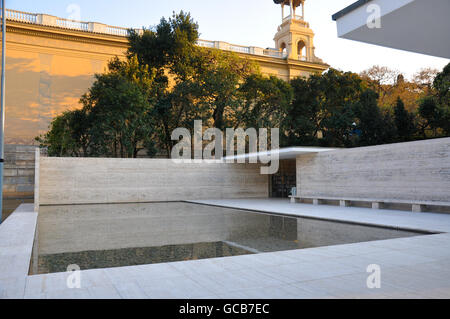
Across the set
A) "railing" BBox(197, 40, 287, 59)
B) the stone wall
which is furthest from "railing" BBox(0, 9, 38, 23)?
"railing" BBox(197, 40, 287, 59)

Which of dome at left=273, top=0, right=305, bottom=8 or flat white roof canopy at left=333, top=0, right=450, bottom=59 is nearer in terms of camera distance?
flat white roof canopy at left=333, top=0, right=450, bottom=59

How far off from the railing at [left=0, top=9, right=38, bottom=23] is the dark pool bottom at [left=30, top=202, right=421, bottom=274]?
66.0 feet

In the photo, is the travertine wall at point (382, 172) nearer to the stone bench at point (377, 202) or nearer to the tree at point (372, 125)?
the stone bench at point (377, 202)

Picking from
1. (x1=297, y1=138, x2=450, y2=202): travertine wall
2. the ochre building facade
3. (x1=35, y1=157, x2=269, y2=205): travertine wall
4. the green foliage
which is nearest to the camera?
(x1=297, y1=138, x2=450, y2=202): travertine wall

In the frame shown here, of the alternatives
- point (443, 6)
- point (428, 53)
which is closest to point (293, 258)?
point (428, 53)

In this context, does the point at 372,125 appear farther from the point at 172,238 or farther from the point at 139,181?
the point at 172,238

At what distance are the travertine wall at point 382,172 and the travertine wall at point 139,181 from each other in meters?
4.54

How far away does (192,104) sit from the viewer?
23.0 metres

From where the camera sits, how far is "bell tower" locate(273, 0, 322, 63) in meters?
35.2

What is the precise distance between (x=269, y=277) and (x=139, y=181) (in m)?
15.3

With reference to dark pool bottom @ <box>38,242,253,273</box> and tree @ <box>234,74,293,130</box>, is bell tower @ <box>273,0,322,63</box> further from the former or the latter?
dark pool bottom @ <box>38,242,253,273</box>

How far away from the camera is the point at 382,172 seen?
13.4m

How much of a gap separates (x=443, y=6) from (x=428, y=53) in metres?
1.04

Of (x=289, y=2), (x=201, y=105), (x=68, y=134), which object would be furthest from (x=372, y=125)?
(x=68, y=134)
